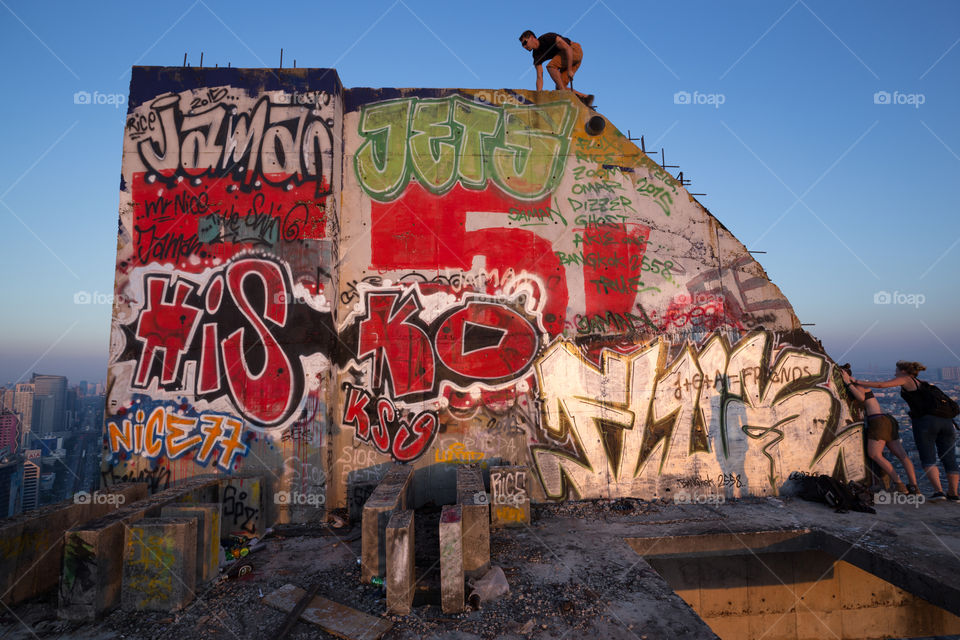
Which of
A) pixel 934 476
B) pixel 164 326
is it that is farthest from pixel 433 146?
pixel 934 476

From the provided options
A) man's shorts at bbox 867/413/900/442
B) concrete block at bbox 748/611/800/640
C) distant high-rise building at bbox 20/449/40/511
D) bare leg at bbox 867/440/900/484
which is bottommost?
distant high-rise building at bbox 20/449/40/511

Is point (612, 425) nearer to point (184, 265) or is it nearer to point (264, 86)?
point (184, 265)

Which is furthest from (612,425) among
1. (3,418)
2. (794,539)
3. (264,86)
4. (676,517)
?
(3,418)

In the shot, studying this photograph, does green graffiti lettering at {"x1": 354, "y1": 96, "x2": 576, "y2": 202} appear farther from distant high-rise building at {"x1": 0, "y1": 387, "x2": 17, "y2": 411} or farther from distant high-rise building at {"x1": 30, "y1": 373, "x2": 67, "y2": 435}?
distant high-rise building at {"x1": 30, "y1": 373, "x2": 67, "y2": 435}

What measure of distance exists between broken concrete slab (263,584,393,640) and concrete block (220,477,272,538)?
2269 millimetres

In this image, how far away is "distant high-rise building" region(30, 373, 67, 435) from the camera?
185 ft

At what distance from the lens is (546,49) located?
9055mm

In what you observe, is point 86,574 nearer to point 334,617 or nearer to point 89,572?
point 89,572

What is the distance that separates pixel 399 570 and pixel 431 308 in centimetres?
435

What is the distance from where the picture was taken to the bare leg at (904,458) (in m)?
7.45

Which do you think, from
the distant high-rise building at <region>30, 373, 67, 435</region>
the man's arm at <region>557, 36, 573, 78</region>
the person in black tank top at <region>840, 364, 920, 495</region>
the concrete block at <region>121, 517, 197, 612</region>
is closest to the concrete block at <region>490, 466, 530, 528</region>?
the concrete block at <region>121, 517, 197, 612</region>

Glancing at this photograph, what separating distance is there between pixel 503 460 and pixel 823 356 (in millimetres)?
6178

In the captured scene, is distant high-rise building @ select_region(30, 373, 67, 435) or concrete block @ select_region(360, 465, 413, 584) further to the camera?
distant high-rise building @ select_region(30, 373, 67, 435)

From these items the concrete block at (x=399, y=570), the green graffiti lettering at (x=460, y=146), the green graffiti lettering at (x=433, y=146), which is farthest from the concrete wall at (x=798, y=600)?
the green graffiti lettering at (x=433, y=146)
